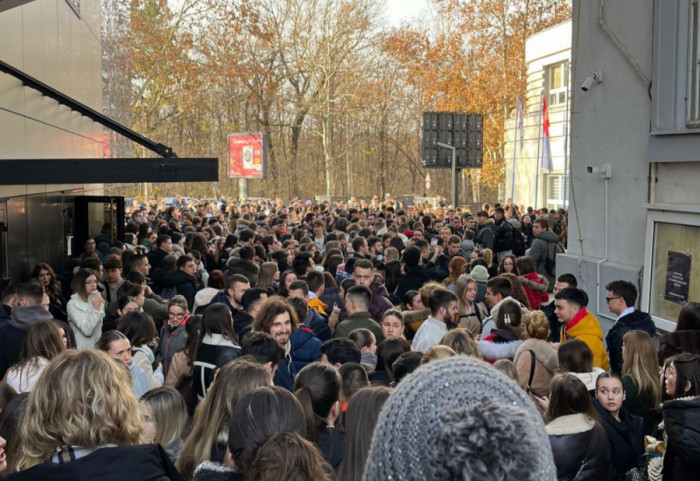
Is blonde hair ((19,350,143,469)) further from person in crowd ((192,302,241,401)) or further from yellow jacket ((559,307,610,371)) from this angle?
yellow jacket ((559,307,610,371))

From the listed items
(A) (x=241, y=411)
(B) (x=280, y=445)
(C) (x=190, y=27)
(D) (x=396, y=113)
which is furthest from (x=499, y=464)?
(D) (x=396, y=113)

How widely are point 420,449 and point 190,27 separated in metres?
49.4

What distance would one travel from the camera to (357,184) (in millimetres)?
70125

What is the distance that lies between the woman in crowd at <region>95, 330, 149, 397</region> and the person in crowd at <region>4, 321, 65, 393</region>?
Result: 0.94 feet

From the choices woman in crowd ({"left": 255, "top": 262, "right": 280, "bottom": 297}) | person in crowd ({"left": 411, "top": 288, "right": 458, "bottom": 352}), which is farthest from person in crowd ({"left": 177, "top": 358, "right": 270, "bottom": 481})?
woman in crowd ({"left": 255, "top": 262, "right": 280, "bottom": 297})

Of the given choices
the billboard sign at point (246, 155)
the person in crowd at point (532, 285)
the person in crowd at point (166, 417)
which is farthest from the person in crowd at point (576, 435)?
the billboard sign at point (246, 155)

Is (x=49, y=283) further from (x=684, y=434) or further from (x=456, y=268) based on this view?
(x=684, y=434)

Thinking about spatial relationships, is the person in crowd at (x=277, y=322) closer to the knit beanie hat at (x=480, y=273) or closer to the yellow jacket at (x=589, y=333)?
the yellow jacket at (x=589, y=333)

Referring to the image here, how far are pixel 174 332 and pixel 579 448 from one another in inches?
164

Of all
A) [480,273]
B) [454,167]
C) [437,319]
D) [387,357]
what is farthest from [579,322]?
[454,167]

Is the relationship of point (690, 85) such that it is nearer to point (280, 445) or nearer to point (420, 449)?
point (280, 445)

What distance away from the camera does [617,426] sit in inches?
200

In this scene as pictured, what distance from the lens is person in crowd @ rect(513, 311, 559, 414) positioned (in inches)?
249

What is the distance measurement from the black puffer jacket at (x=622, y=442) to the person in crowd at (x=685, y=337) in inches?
64.0
